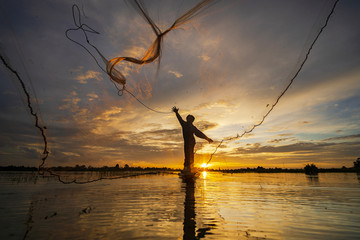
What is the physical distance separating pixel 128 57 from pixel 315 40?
316 inches

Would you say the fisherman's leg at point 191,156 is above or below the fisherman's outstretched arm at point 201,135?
below

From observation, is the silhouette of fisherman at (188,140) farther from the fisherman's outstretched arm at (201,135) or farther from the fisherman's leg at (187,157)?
the fisherman's outstretched arm at (201,135)

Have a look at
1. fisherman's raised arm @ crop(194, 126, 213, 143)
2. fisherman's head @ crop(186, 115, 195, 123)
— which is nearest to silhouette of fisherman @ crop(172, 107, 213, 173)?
fisherman's head @ crop(186, 115, 195, 123)

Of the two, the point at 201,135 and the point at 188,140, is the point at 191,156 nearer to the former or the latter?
the point at 188,140

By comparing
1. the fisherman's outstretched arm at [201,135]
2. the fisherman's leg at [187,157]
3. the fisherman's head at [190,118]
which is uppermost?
the fisherman's head at [190,118]

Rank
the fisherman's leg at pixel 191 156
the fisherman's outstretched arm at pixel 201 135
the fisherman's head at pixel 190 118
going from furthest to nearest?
the fisherman's outstretched arm at pixel 201 135
the fisherman's head at pixel 190 118
the fisherman's leg at pixel 191 156

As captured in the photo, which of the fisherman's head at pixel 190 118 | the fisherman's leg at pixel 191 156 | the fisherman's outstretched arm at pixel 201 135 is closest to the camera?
the fisherman's leg at pixel 191 156

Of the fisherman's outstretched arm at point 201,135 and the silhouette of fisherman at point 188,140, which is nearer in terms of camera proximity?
the silhouette of fisherman at point 188,140

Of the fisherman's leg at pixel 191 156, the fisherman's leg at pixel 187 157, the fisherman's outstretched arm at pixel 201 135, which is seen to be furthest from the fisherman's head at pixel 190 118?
the fisherman's leg at pixel 187 157

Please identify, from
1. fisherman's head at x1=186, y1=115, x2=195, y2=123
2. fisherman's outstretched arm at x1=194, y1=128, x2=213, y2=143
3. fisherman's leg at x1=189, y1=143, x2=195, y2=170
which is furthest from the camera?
fisherman's outstretched arm at x1=194, y1=128, x2=213, y2=143

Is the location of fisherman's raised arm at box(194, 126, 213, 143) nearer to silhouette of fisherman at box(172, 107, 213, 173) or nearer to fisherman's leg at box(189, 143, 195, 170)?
silhouette of fisherman at box(172, 107, 213, 173)

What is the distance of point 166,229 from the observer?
189 inches

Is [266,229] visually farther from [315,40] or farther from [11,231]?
[315,40]

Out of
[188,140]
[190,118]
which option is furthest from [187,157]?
[190,118]
